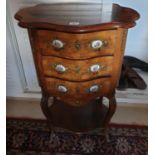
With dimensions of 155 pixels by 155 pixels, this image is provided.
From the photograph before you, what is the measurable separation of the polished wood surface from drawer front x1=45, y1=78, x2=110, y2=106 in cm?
30

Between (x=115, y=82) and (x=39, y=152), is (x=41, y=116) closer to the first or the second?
(x=39, y=152)

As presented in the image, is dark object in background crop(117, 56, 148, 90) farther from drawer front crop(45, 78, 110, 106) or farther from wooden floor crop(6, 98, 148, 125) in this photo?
drawer front crop(45, 78, 110, 106)

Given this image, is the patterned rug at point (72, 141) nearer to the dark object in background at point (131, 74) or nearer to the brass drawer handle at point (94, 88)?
the dark object in background at point (131, 74)

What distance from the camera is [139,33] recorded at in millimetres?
1483

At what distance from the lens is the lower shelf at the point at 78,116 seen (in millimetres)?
1424

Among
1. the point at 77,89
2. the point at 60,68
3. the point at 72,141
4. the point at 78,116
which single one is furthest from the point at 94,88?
the point at 72,141

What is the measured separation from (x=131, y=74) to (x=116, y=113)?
345mm

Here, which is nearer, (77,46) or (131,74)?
(77,46)

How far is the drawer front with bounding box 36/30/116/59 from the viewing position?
93 centimetres

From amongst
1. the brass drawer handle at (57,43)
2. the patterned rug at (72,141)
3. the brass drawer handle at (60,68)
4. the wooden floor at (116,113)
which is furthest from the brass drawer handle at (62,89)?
the wooden floor at (116,113)

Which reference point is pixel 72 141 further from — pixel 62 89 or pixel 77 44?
pixel 77 44

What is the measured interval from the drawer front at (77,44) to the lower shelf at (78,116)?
0.59 meters

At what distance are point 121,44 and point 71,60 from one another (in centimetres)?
25
